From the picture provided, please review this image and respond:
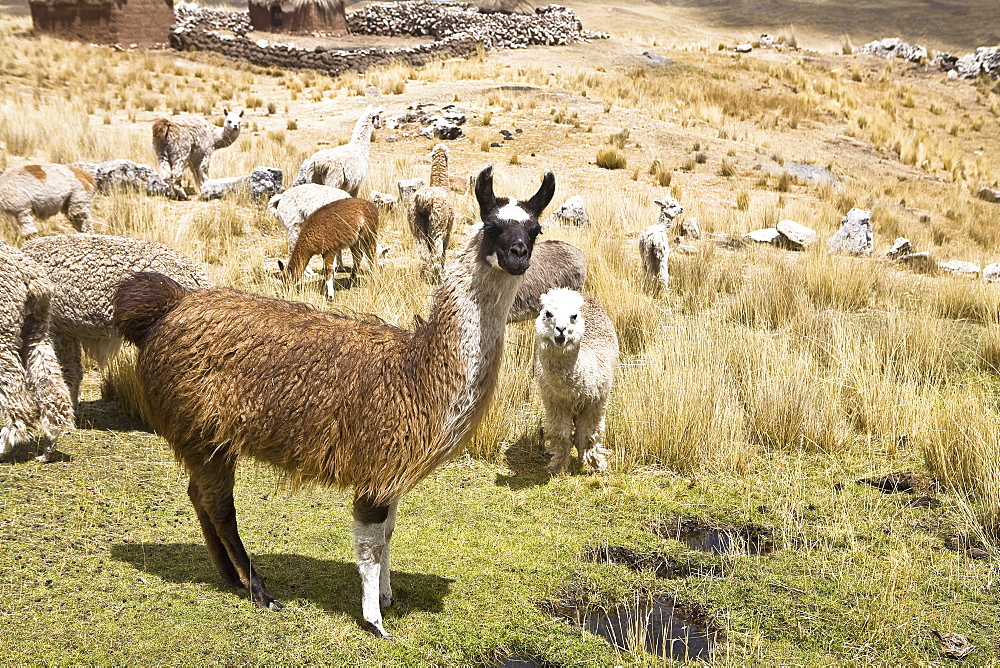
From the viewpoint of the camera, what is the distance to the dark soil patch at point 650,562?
16.1 feet

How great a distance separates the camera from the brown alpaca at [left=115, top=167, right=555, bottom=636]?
3.90m

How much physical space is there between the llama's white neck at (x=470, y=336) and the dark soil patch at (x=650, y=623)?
3.83 ft

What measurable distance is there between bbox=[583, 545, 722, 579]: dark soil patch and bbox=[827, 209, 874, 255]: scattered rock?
934 cm

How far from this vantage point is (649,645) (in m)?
4.20

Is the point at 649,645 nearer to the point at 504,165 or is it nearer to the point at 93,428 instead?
the point at 93,428

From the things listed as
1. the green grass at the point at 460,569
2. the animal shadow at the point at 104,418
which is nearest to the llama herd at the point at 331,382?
the green grass at the point at 460,569

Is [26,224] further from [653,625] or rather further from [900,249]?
[900,249]

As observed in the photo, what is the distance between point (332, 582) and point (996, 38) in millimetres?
63041

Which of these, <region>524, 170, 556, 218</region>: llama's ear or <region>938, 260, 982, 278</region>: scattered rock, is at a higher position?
<region>524, 170, 556, 218</region>: llama's ear

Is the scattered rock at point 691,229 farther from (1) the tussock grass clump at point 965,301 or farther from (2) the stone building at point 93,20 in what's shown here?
(2) the stone building at point 93,20

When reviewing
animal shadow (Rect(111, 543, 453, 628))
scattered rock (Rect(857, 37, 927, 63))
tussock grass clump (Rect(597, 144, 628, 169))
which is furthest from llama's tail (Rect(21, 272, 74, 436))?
scattered rock (Rect(857, 37, 927, 63))

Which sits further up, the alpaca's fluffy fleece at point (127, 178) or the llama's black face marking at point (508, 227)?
the llama's black face marking at point (508, 227)

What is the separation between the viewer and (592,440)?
6.40 metres

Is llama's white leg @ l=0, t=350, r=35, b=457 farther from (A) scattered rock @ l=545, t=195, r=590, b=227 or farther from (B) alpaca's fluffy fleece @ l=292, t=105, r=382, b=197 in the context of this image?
(A) scattered rock @ l=545, t=195, r=590, b=227
